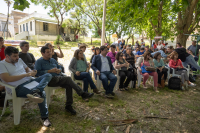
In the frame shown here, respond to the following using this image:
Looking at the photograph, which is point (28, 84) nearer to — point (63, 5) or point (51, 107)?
point (51, 107)

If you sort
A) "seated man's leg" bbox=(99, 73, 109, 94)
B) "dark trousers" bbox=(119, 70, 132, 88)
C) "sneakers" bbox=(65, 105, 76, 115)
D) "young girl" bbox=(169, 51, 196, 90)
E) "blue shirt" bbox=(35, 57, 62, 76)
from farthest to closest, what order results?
"young girl" bbox=(169, 51, 196, 90) → "dark trousers" bbox=(119, 70, 132, 88) → "seated man's leg" bbox=(99, 73, 109, 94) → "blue shirt" bbox=(35, 57, 62, 76) → "sneakers" bbox=(65, 105, 76, 115)

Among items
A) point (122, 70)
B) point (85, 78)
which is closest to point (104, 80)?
→ point (85, 78)

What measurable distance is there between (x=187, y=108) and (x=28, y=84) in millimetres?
3995

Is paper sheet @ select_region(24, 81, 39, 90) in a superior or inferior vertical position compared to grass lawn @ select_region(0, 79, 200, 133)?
superior

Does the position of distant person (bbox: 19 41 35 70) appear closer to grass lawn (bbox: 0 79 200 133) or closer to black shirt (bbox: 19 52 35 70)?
black shirt (bbox: 19 52 35 70)

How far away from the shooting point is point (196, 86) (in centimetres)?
571

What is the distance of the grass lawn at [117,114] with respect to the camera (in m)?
2.74

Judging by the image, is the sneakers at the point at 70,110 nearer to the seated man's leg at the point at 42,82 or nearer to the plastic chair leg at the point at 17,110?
the seated man's leg at the point at 42,82

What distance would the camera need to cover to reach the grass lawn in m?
2.74

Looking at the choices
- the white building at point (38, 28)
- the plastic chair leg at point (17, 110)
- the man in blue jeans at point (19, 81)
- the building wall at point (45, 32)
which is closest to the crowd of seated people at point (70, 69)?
the man in blue jeans at point (19, 81)

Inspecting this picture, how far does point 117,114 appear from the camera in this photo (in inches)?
132

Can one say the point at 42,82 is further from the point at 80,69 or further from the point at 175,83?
the point at 175,83

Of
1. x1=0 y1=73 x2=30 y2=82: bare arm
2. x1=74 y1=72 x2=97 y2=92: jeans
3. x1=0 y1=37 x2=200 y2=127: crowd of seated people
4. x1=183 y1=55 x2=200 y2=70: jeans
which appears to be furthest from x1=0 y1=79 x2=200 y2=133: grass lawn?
x1=183 y1=55 x2=200 y2=70: jeans

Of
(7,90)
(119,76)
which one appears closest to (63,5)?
(119,76)
